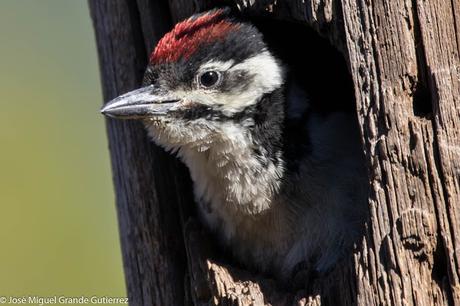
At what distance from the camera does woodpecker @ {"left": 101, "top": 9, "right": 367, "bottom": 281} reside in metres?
4.10

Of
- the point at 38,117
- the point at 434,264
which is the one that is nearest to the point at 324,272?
the point at 434,264

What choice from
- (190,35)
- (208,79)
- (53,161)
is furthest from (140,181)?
(53,161)

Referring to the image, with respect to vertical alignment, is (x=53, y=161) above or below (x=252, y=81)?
below

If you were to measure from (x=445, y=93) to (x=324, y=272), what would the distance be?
0.97 metres

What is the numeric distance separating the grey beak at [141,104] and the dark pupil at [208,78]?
0.13 m

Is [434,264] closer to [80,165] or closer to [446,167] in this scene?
[446,167]

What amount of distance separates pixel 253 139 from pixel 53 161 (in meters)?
4.31

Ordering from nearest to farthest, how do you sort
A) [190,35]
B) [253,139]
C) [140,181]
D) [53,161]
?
[190,35]
[253,139]
[140,181]
[53,161]

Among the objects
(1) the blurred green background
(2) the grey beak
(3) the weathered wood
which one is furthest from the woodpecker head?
(1) the blurred green background

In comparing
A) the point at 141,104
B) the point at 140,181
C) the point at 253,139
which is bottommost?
the point at 140,181

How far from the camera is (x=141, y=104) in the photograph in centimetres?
409

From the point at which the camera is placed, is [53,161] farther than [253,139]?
Yes

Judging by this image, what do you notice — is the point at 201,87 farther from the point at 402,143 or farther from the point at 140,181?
the point at 402,143

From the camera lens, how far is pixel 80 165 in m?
8.38
